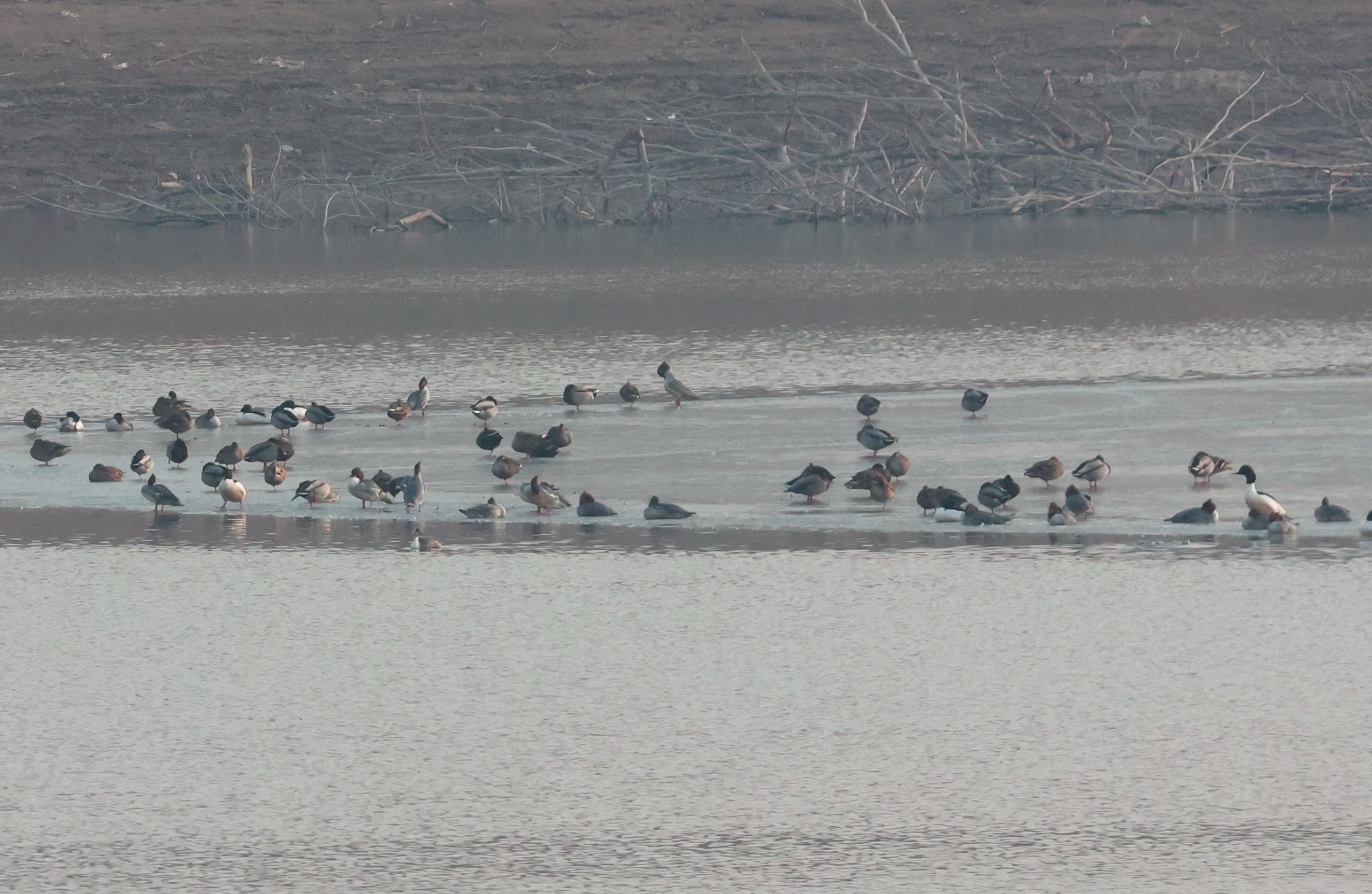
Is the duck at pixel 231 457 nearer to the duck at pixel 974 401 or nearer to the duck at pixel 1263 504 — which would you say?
the duck at pixel 974 401

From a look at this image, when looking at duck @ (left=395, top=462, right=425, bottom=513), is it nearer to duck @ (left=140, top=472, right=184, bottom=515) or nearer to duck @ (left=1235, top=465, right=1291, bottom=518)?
duck @ (left=140, top=472, right=184, bottom=515)

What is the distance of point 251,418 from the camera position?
679 inches

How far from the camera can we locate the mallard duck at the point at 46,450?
15375mm

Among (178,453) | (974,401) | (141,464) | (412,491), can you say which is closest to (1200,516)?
(974,401)

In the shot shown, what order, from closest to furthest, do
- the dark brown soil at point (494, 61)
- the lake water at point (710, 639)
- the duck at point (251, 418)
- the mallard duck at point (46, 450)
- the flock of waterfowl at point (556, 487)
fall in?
the lake water at point (710, 639) < the flock of waterfowl at point (556, 487) < the mallard duck at point (46, 450) < the duck at point (251, 418) < the dark brown soil at point (494, 61)

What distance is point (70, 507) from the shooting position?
14.2m

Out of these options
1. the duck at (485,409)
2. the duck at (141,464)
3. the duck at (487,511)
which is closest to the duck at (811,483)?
the duck at (487,511)

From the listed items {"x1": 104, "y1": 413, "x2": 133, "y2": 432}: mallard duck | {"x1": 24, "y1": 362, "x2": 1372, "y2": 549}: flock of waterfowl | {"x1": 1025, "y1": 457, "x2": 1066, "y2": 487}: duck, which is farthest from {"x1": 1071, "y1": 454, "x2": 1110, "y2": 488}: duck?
{"x1": 104, "y1": 413, "x2": 133, "y2": 432}: mallard duck

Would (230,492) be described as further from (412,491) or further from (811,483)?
(811,483)

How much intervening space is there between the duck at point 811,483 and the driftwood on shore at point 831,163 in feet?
70.1

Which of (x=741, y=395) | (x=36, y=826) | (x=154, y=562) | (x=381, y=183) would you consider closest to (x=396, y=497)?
(x=154, y=562)

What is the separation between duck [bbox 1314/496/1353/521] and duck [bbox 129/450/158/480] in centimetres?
745

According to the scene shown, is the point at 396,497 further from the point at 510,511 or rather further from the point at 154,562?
the point at 154,562

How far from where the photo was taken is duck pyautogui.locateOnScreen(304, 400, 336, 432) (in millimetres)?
16656
